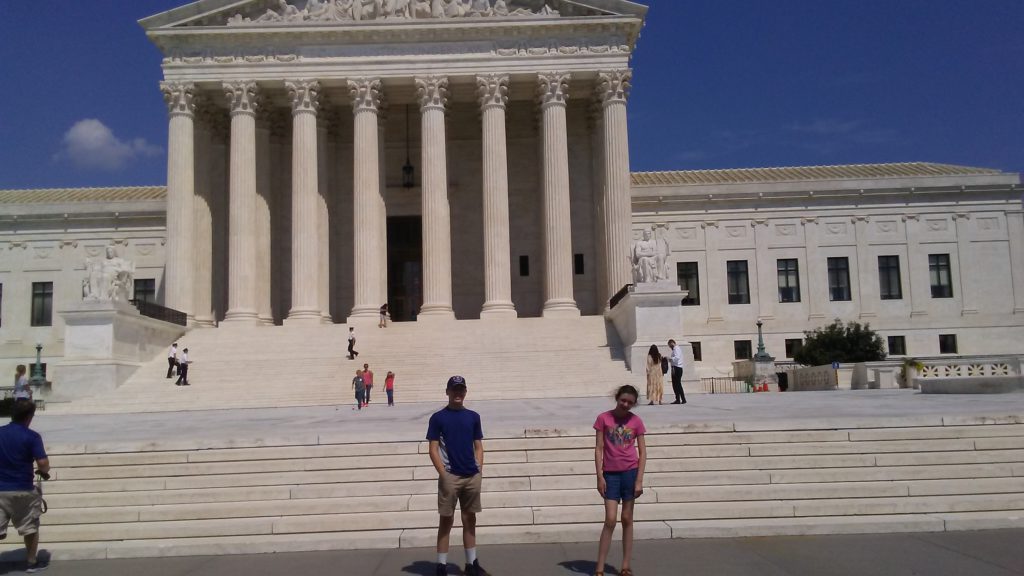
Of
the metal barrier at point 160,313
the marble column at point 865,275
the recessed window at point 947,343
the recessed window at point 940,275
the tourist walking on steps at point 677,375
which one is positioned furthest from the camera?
the recessed window at point 940,275

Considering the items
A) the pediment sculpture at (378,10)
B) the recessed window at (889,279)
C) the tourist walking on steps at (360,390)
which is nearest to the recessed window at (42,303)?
the pediment sculpture at (378,10)

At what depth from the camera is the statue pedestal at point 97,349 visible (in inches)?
1188

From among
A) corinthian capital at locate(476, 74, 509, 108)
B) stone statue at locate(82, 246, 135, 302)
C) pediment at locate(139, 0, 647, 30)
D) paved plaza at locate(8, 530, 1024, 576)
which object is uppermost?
pediment at locate(139, 0, 647, 30)

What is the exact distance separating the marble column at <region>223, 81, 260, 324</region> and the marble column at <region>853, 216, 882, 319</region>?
3234cm

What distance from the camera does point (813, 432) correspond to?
12586 mm

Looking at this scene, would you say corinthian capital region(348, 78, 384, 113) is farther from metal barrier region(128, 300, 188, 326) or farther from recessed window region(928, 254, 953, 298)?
recessed window region(928, 254, 953, 298)

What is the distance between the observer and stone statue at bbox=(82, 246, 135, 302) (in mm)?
31922

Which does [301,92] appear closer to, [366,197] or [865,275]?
[366,197]

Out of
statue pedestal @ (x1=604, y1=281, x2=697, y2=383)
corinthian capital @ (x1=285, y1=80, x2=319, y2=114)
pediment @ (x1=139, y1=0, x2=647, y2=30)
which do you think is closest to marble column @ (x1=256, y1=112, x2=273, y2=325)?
corinthian capital @ (x1=285, y1=80, x2=319, y2=114)

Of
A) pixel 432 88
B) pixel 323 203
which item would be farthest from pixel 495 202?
pixel 323 203

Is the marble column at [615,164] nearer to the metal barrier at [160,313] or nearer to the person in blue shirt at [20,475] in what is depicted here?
the metal barrier at [160,313]

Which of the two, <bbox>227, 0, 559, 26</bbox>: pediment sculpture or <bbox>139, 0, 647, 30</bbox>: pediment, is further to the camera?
<bbox>227, 0, 559, 26</bbox>: pediment sculpture

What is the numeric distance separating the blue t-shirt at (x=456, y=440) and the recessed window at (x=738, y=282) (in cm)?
4127

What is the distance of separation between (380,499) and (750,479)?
4.98 meters
